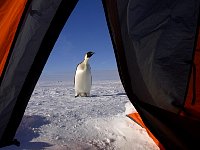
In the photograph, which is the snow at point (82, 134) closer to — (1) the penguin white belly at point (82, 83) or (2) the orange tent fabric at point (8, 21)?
(2) the orange tent fabric at point (8, 21)

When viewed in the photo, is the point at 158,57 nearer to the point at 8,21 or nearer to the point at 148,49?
the point at 148,49

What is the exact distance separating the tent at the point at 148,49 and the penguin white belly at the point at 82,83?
531 cm

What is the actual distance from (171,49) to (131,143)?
2.97 feet

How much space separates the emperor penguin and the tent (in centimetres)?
526

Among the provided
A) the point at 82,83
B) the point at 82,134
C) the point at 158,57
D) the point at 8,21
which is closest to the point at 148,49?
the point at 158,57

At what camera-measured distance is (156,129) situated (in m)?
1.92

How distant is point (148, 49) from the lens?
1.86 metres

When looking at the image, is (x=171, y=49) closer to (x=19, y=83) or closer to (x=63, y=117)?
(x=19, y=83)

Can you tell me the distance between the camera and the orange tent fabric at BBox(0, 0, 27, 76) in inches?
84.1

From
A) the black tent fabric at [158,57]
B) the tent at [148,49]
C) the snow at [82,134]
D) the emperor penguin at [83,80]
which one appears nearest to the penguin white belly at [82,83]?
the emperor penguin at [83,80]

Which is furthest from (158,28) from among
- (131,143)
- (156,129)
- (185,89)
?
(131,143)

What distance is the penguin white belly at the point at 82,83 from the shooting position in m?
7.63

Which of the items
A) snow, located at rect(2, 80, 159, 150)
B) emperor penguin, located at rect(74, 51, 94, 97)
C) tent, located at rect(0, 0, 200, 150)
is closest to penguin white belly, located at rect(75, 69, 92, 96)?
emperor penguin, located at rect(74, 51, 94, 97)

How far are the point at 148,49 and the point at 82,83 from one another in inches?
237
